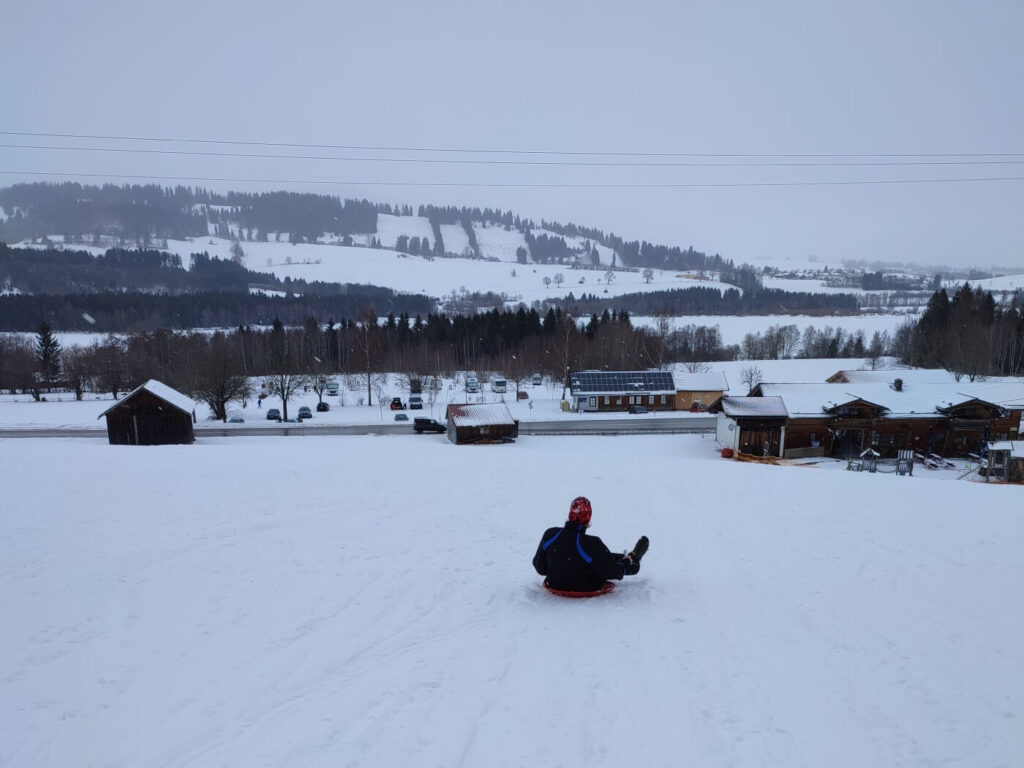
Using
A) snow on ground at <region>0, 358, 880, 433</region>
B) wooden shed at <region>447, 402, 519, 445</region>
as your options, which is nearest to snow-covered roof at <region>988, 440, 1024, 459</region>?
snow on ground at <region>0, 358, 880, 433</region>

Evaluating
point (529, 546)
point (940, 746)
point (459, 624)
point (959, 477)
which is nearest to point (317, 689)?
point (459, 624)

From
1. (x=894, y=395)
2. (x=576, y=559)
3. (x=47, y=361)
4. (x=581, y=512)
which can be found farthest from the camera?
(x=47, y=361)

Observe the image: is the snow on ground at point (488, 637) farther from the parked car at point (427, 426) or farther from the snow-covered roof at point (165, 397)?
the parked car at point (427, 426)

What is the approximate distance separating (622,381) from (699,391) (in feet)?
24.4

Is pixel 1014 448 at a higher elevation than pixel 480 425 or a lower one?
lower

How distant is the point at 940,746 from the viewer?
405 centimetres

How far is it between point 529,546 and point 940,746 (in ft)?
18.2

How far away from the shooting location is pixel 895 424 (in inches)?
1237

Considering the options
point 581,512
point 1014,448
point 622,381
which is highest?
point 581,512

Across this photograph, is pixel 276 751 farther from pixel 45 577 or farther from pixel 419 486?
pixel 419 486

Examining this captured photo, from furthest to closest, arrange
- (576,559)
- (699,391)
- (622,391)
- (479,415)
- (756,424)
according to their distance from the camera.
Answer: (699,391) → (622,391) → (479,415) → (756,424) → (576,559)

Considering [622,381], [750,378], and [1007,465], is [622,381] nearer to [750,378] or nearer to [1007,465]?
[750,378]

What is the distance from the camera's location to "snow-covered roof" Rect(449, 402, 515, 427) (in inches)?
1249

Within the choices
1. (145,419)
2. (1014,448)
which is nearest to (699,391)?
(1014,448)
